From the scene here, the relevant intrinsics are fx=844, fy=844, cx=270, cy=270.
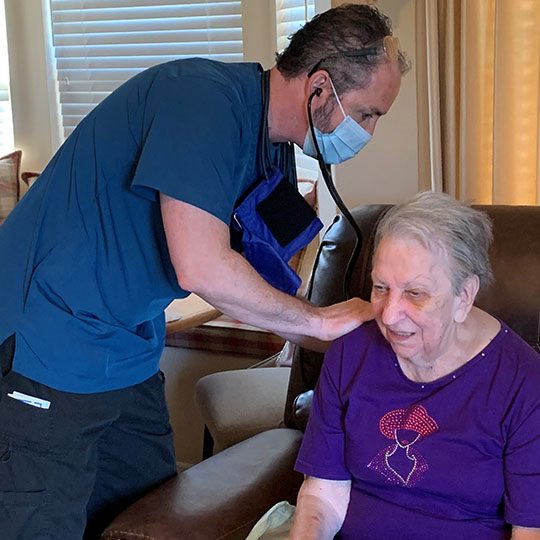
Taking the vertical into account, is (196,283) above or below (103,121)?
below

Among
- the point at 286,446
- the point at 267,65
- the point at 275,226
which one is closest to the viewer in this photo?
the point at 275,226

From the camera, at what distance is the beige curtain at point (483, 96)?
1912mm

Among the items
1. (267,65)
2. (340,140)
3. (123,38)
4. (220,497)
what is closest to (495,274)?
(340,140)

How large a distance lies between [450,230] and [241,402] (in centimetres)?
118

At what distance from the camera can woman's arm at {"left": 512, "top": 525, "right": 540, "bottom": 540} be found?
1.25m

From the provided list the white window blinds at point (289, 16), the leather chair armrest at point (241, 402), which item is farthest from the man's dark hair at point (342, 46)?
the white window blinds at point (289, 16)

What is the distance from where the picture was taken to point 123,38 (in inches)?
131

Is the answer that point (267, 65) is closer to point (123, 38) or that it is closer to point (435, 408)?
point (123, 38)

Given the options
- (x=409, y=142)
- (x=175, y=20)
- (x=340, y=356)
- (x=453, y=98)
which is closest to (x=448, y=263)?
(x=340, y=356)

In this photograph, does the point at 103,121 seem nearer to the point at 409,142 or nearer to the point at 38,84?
the point at 409,142

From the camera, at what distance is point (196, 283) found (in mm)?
1316

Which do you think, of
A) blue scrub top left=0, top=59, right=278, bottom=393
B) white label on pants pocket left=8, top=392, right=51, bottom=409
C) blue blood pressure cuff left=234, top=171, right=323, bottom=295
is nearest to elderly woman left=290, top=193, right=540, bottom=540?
blue blood pressure cuff left=234, top=171, right=323, bottom=295

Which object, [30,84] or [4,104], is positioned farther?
[4,104]

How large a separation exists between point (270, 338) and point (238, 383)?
406mm
